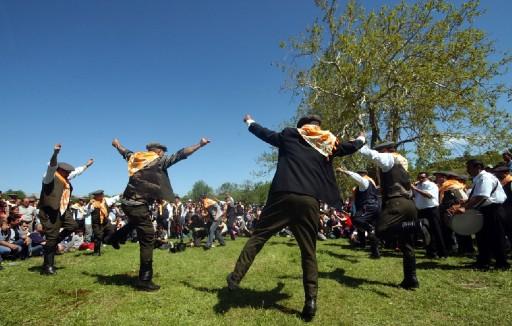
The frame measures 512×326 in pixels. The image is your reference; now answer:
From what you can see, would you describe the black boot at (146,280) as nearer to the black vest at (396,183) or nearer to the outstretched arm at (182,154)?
the outstretched arm at (182,154)

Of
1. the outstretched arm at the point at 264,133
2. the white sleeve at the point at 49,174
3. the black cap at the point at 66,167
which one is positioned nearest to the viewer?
the outstretched arm at the point at 264,133

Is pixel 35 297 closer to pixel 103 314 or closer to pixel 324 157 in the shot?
pixel 103 314

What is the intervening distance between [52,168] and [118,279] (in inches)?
97.6

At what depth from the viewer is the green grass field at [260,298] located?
3.92m

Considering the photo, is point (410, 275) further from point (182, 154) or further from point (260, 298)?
point (182, 154)

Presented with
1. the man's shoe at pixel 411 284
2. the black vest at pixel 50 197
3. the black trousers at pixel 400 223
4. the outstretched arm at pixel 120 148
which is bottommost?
the man's shoe at pixel 411 284

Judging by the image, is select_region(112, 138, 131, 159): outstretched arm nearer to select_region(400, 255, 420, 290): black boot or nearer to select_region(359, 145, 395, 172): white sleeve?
select_region(359, 145, 395, 172): white sleeve

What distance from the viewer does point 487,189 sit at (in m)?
6.23

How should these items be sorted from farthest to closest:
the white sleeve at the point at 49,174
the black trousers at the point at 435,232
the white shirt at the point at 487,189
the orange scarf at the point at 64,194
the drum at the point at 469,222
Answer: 1. the black trousers at the point at 435,232
2. the orange scarf at the point at 64,194
3. the drum at the point at 469,222
4. the white sleeve at the point at 49,174
5. the white shirt at the point at 487,189

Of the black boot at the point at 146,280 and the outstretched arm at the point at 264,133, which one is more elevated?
the outstretched arm at the point at 264,133

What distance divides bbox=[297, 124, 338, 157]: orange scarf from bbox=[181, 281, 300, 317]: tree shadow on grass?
6.57 ft

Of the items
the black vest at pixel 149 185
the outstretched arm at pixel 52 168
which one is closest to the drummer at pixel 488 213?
the black vest at pixel 149 185

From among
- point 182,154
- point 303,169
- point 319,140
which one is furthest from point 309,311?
point 182,154

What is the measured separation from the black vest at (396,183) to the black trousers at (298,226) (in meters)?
1.81
